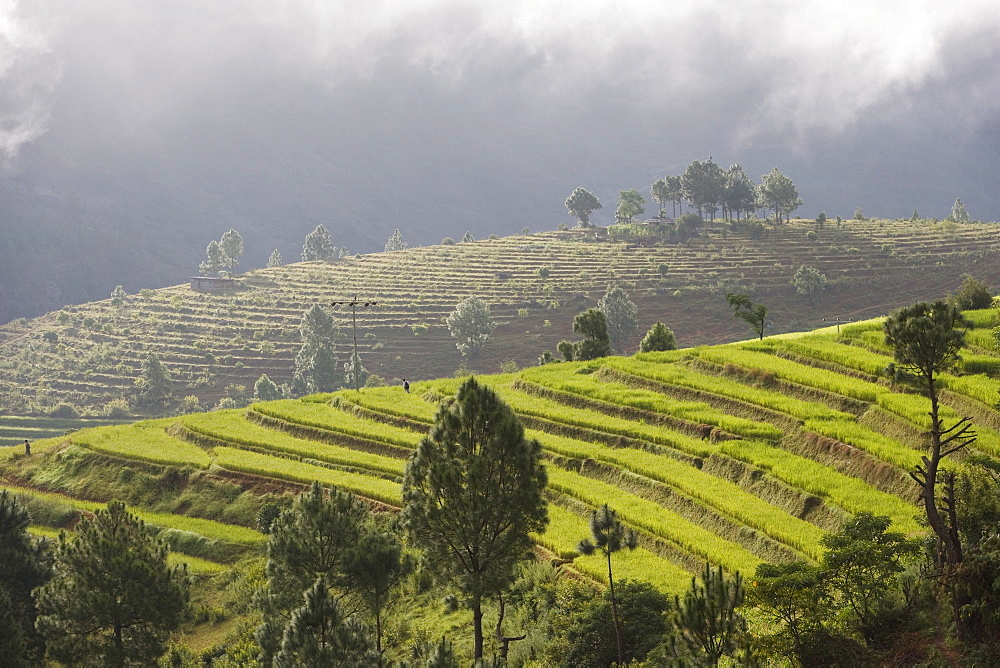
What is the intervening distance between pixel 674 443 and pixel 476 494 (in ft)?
92.9

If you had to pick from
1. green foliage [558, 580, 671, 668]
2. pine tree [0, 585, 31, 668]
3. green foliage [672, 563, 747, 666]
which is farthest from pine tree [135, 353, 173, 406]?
green foliage [672, 563, 747, 666]

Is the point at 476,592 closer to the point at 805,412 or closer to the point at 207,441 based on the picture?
the point at 805,412

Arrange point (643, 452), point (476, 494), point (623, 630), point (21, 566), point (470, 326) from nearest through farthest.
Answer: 1. point (476, 494)
2. point (623, 630)
3. point (21, 566)
4. point (643, 452)
5. point (470, 326)

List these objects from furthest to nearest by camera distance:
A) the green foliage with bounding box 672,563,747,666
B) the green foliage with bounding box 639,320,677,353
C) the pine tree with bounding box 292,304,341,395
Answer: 1. the pine tree with bounding box 292,304,341,395
2. the green foliage with bounding box 639,320,677,353
3. the green foliage with bounding box 672,563,747,666

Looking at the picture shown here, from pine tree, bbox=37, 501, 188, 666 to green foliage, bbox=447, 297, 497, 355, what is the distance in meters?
147

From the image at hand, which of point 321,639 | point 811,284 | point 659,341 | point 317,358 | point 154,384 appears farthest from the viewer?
point 811,284

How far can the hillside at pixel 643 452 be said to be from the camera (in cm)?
4819

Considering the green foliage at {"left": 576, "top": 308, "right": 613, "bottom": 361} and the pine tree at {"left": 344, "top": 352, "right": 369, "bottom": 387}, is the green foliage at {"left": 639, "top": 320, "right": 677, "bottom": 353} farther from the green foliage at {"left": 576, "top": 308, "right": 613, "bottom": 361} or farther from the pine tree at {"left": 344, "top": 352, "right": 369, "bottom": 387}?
the pine tree at {"left": 344, "top": 352, "right": 369, "bottom": 387}

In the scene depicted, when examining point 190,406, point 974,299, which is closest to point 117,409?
point 190,406

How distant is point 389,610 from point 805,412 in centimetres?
3047

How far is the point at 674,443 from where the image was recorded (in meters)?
61.0

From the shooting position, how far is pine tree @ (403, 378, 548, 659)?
35781 millimetres

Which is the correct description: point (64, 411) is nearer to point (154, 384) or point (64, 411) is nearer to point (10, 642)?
point (154, 384)

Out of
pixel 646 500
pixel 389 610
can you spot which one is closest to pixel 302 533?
pixel 389 610
